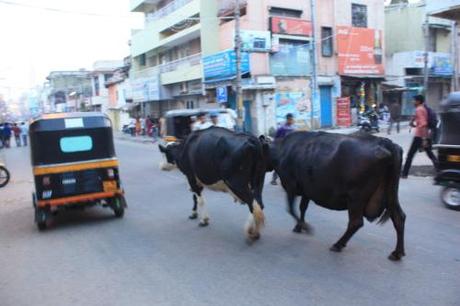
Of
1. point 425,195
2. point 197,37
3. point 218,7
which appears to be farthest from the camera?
point 197,37

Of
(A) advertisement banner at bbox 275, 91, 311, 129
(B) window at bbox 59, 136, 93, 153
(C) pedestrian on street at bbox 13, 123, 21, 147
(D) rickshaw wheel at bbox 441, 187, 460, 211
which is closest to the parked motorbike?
(A) advertisement banner at bbox 275, 91, 311, 129

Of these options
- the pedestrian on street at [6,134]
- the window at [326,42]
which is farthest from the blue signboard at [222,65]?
the pedestrian on street at [6,134]

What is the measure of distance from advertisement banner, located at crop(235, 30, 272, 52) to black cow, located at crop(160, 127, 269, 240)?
15483 mm

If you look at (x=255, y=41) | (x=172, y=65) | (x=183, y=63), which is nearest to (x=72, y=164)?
(x=255, y=41)

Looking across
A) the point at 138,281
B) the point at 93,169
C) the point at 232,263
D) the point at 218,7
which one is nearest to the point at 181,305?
the point at 138,281

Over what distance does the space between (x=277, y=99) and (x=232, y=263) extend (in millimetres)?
20959

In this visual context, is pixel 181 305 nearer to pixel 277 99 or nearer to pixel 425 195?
pixel 425 195

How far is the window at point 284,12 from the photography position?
26.4m

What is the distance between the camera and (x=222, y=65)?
81.1 feet

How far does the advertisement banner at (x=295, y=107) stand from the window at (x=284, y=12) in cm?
464

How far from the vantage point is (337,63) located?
28.5m

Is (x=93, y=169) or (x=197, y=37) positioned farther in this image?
(x=197, y=37)

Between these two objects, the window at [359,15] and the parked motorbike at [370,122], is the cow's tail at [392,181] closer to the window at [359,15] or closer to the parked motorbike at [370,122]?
the parked motorbike at [370,122]

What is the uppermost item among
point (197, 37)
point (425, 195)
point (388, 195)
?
point (197, 37)
